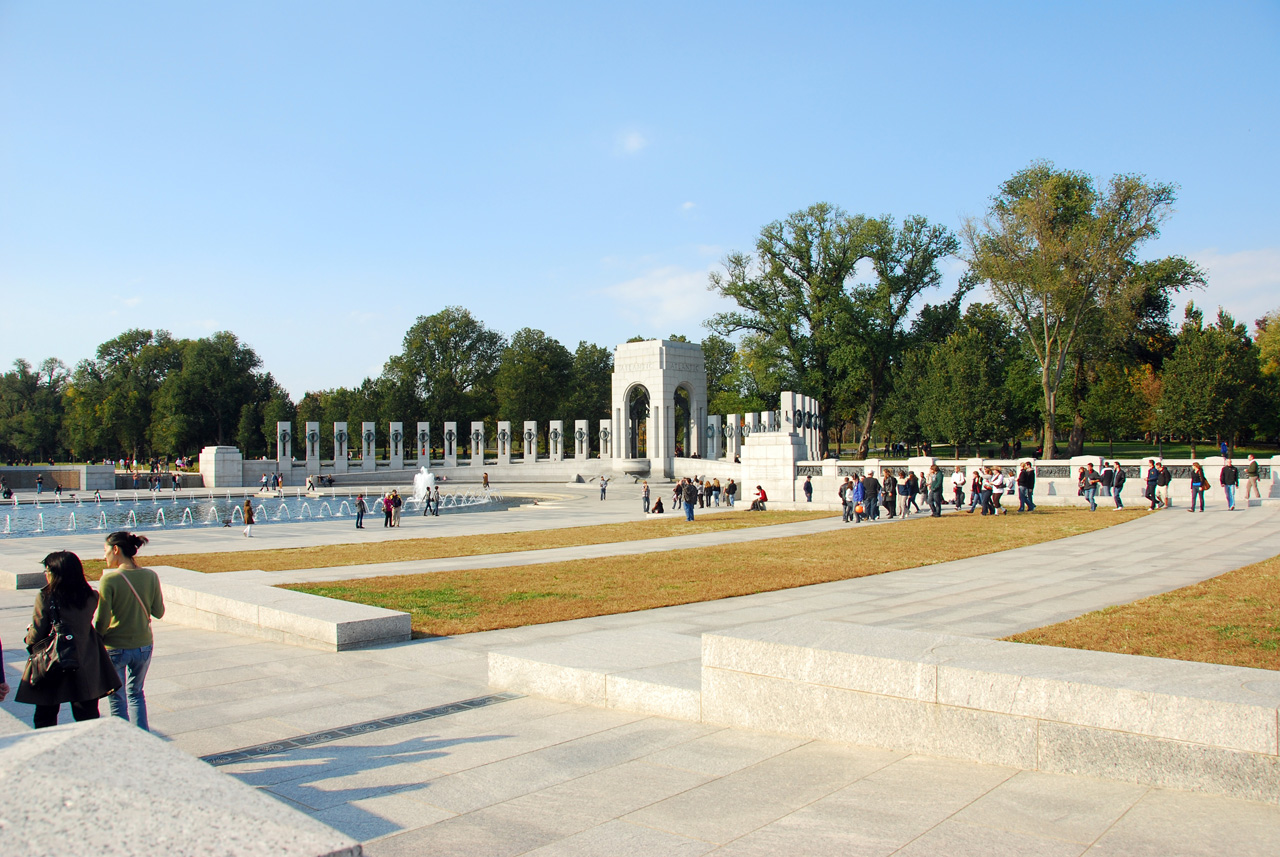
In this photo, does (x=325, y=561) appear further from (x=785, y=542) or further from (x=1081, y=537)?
(x=1081, y=537)

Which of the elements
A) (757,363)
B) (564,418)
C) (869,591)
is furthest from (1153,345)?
(869,591)

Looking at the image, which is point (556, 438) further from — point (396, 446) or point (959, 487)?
point (959, 487)

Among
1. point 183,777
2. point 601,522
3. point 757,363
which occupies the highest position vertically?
point 757,363

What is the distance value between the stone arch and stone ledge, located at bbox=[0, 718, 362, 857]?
56.9 m

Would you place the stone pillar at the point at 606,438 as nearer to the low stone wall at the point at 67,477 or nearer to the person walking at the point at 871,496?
the low stone wall at the point at 67,477

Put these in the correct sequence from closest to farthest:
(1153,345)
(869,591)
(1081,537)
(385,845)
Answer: (385,845) < (869,591) < (1081,537) < (1153,345)

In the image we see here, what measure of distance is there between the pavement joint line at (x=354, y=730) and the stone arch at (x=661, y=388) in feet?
172

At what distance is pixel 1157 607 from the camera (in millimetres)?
10617

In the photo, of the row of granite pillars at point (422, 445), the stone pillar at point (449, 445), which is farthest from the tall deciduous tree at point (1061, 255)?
the stone pillar at point (449, 445)

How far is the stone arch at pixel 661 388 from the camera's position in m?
61.8

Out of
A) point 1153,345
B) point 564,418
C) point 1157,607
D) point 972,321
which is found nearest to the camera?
point 1157,607

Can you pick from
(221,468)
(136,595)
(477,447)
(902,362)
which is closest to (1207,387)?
(902,362)

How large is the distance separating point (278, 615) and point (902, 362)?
64.2 metres

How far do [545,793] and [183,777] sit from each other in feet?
8.66
